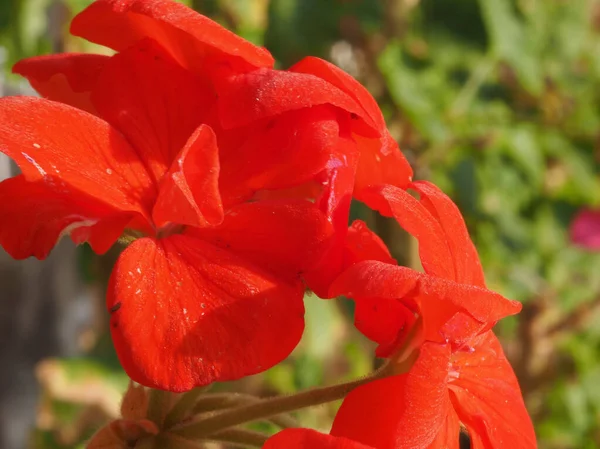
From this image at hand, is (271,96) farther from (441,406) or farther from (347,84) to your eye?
(441,406)

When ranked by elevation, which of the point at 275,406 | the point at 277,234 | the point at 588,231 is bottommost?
the point at 588,231

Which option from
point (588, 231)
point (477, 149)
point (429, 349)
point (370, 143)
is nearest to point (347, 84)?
point (370, 143)

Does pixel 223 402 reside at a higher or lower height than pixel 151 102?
lower

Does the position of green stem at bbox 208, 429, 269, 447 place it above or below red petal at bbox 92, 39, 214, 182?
below

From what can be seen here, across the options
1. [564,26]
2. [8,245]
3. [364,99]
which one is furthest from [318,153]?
[564,26]

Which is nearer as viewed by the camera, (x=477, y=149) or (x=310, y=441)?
(x=310, y=441)

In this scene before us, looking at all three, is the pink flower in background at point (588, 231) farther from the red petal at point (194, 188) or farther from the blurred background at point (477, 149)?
the red petal at point (194, 188)

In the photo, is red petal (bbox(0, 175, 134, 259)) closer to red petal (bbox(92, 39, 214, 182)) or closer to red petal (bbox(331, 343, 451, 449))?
red petal (bbox(92, 39, 214, 182))

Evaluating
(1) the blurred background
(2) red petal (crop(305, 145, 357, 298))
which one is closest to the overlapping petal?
(2) red petal (crop(305, 145, 357, 298))
